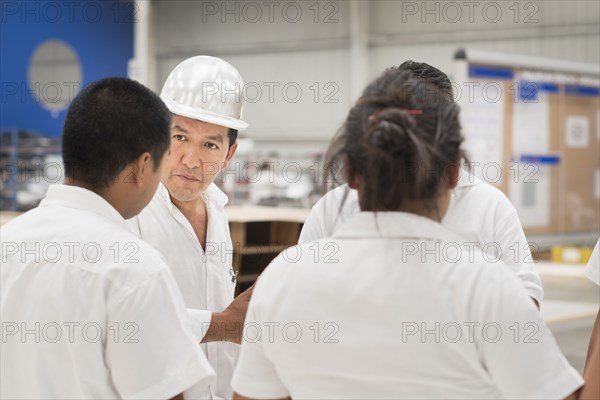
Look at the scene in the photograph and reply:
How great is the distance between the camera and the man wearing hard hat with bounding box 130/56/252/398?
2.11m

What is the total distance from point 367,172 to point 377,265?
138 millimetres

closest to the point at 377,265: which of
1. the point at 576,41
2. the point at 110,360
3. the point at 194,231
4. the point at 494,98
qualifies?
the point at 110,360

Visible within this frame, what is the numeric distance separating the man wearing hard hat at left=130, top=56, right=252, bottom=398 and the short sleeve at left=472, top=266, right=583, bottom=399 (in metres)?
1.10

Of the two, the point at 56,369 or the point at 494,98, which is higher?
the point at 494,98

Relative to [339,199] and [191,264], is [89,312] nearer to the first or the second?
[339,199]

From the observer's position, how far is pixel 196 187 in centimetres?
214

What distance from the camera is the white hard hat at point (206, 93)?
2117mm

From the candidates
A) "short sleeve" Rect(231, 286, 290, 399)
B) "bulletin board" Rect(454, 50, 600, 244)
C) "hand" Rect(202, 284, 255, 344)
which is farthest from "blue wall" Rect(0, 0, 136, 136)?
"short sleeve" Rect(231, 286, 290, 399)

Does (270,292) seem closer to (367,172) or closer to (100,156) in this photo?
(367,172)

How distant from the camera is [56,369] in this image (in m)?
1.30

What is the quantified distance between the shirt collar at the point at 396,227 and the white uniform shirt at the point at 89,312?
1.13ft

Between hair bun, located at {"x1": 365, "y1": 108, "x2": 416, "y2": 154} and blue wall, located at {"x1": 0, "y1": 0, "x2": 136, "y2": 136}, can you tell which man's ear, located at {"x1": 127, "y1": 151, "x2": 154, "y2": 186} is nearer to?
hair bun, located at {"x1": 365, "y1": 108, "x2": 416, "y2": 154}

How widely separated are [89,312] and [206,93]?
994mm

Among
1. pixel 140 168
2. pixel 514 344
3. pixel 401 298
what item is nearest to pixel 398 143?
pixel 401 298
